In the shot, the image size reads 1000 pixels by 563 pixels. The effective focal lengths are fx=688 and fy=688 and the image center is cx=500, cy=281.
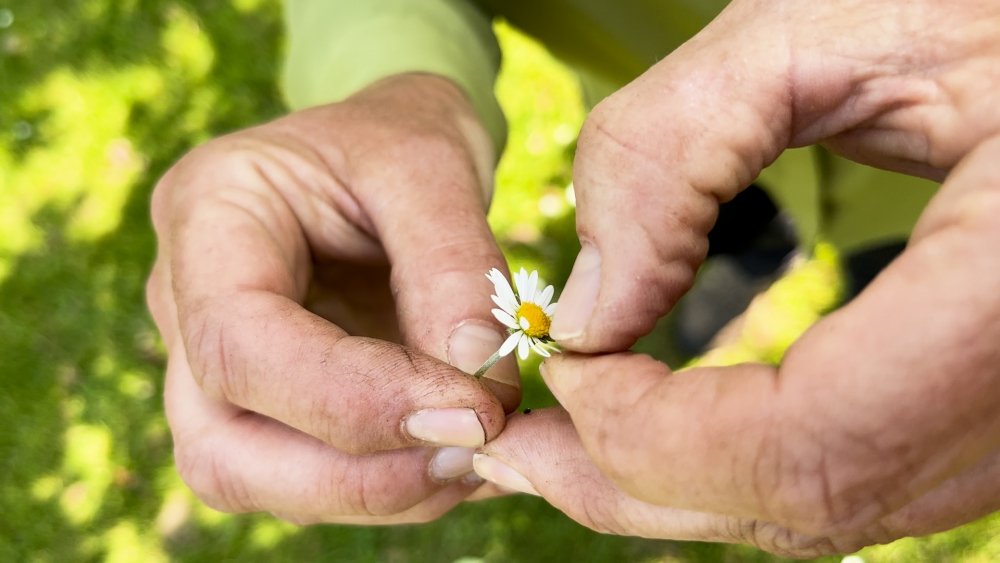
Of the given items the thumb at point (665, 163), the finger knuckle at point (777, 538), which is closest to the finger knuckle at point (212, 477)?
the thumb at point (665, 163)

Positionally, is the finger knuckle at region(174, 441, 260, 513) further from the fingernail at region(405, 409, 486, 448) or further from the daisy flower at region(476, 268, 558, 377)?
the daisy flower at region(476, 268, 558, 377)

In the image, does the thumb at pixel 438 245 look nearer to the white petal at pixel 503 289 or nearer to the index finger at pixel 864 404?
the white petal at pixel 503 289

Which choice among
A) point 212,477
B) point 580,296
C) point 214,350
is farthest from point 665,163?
point 212,477

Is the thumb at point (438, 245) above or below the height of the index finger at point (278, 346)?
above

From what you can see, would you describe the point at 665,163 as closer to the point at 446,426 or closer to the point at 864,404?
the point at 864,404

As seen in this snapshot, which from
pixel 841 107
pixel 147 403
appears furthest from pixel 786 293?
pixel 147 403

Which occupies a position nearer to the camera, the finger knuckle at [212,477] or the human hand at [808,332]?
the human hand at [808,332]
